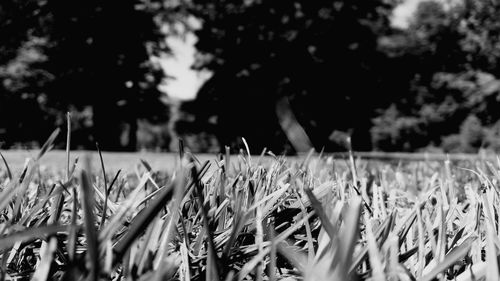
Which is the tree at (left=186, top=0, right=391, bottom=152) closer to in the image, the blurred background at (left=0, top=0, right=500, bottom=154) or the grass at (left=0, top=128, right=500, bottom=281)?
the blurred background at (left=0, top=0, right=500, bottom=154)

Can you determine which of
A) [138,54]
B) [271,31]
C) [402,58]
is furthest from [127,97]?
[402,58]

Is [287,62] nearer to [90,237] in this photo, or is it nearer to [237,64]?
[237,64]

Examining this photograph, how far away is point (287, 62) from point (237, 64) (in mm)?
3165

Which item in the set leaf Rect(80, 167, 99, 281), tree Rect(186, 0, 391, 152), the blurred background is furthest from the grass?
tree Rect(186, 0, 391, 152)

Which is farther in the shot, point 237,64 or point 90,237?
point 237,64

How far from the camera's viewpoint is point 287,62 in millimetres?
20719

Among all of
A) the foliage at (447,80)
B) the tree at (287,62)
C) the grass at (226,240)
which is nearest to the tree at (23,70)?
the tree at (287,62)

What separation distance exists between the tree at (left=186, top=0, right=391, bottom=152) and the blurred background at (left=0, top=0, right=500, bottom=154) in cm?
6

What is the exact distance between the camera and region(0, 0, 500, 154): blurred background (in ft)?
60.0

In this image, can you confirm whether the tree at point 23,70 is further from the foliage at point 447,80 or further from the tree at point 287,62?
the foliage at point 447,80

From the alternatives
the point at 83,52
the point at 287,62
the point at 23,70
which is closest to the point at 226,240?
the point at 83,52

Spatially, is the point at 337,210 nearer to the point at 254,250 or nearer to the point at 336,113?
the point at 254,250

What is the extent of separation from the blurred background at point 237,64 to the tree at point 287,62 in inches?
2.5

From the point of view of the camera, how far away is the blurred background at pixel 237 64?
18.3m
